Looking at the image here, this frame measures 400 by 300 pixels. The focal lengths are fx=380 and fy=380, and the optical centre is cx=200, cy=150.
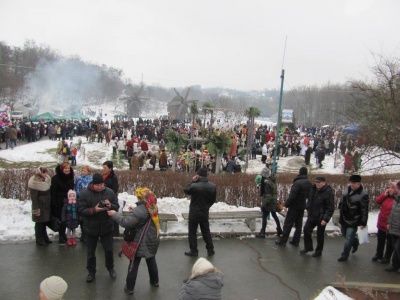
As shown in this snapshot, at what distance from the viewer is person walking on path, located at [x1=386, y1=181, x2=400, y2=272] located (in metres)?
6.62

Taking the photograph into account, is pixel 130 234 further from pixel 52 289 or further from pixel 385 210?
pixel 385 210

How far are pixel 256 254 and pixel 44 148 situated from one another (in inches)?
915

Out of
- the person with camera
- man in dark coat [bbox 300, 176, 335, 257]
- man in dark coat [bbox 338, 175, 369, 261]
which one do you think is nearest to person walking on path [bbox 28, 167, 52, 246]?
the person with camera

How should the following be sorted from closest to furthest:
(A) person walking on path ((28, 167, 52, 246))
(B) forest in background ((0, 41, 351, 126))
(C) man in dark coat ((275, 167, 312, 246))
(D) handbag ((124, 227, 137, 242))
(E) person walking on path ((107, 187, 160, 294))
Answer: (E) person walking on path ((107, 187, 160, 294)) < (D) handbag ((124, 227, 137, 242)) < (A) person walking on path ((28, 167, 52, 246)) < (C) man in dark coat ((275, 167, 312, 246)) < (B) forest in background ((0, 41, 351, 126))

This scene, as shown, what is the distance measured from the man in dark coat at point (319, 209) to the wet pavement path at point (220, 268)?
29cm

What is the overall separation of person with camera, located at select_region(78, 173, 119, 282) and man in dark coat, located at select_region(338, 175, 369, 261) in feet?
14.1

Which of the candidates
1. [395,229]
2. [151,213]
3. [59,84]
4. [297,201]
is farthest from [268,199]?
[59,84]

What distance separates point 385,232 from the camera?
23.5ft

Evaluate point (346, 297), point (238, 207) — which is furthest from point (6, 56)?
point (346, 297)

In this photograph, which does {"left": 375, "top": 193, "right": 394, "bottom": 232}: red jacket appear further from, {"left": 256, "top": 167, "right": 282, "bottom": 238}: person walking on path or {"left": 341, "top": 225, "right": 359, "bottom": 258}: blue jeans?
{"left": 256, "top": 167, "right": 282, "bottom": 238}: person walking on path

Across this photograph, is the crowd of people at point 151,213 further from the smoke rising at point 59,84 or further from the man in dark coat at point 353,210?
the smoke rising at point 59,84

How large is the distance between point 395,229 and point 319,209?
1.31 m

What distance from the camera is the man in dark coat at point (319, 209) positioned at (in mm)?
7098

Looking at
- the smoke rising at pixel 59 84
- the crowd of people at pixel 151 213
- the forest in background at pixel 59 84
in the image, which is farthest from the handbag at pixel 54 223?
the smoke rising at pixel 59 84
